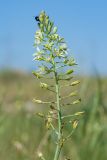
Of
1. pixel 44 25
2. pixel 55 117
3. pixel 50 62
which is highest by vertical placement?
pixel 44 25

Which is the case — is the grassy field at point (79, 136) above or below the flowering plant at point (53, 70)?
below

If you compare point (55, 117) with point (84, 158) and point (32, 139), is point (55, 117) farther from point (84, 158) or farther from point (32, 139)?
point (32, 139)

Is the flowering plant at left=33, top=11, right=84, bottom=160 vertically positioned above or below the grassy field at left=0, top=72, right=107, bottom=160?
above

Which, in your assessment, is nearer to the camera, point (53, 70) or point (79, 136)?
point (53, 70)

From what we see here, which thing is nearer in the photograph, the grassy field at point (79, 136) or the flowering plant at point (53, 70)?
the flowering plant at point (53, 70)

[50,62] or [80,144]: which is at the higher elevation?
[50,62]

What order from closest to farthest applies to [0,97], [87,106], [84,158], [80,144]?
[0,97] < [84,158] < [80,144] < [87,106]

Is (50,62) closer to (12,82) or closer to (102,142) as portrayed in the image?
(102,142)

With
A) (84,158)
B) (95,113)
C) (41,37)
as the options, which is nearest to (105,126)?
(95,113)

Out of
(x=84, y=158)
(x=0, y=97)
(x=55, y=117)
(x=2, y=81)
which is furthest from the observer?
(x=2, y=81)

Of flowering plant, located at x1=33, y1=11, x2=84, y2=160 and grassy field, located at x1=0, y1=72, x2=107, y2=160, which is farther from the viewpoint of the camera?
grassy field, located at x1=0, y1=72, x2=107, y2=160

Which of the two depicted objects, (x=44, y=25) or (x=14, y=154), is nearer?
(x=44, y=25)
